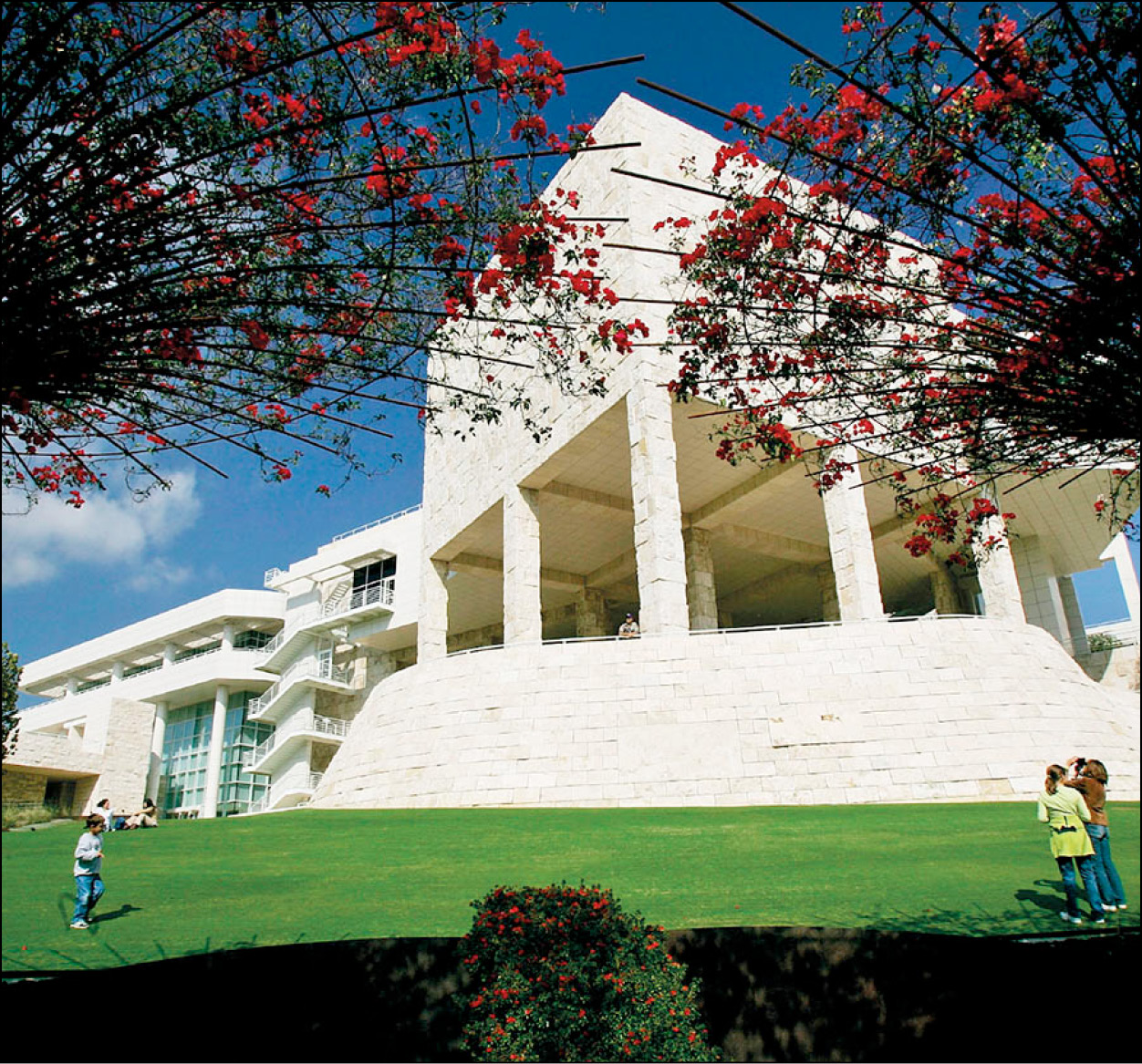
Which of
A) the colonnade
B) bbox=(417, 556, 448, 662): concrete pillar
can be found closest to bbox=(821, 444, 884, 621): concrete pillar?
the colonnade

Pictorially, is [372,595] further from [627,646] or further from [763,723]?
[763,723]

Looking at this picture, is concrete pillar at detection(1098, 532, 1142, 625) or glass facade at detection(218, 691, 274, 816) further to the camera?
glass facade at detection(218, 691, 274, 816)

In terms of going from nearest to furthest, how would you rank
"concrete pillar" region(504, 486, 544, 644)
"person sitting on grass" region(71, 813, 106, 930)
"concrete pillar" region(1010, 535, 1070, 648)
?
"person sitting on grass" region(71, 813, 106, 930) → "concrete pillar" region(504, 486, 544, 644) → "concrete pillar" region(1010, 535, 1070, 648)

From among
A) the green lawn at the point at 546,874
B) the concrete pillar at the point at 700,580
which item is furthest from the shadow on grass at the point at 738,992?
the concrete pillar at the point at 700,580

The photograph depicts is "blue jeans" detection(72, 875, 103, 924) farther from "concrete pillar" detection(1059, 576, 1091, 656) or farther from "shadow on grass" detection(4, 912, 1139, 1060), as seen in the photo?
"concrete pillar" detection(1059, 576, 1091, 656)

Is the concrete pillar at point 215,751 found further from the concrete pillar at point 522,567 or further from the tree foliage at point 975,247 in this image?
the tree foliage at point 975,247

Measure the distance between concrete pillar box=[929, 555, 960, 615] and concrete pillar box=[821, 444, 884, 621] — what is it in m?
12.8

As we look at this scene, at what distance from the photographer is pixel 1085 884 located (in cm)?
714

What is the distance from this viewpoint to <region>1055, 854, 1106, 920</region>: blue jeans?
694 cm

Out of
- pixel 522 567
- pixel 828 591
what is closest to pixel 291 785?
pixel 522 567

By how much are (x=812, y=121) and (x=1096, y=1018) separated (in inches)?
232

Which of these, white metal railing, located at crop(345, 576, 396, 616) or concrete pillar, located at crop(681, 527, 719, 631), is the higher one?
white metal railing, located at crop(345, 576, 396, 616)

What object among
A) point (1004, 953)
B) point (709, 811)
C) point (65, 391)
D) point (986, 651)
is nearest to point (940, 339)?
point (1004, 953)

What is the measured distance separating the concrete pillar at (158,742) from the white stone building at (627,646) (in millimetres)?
207
